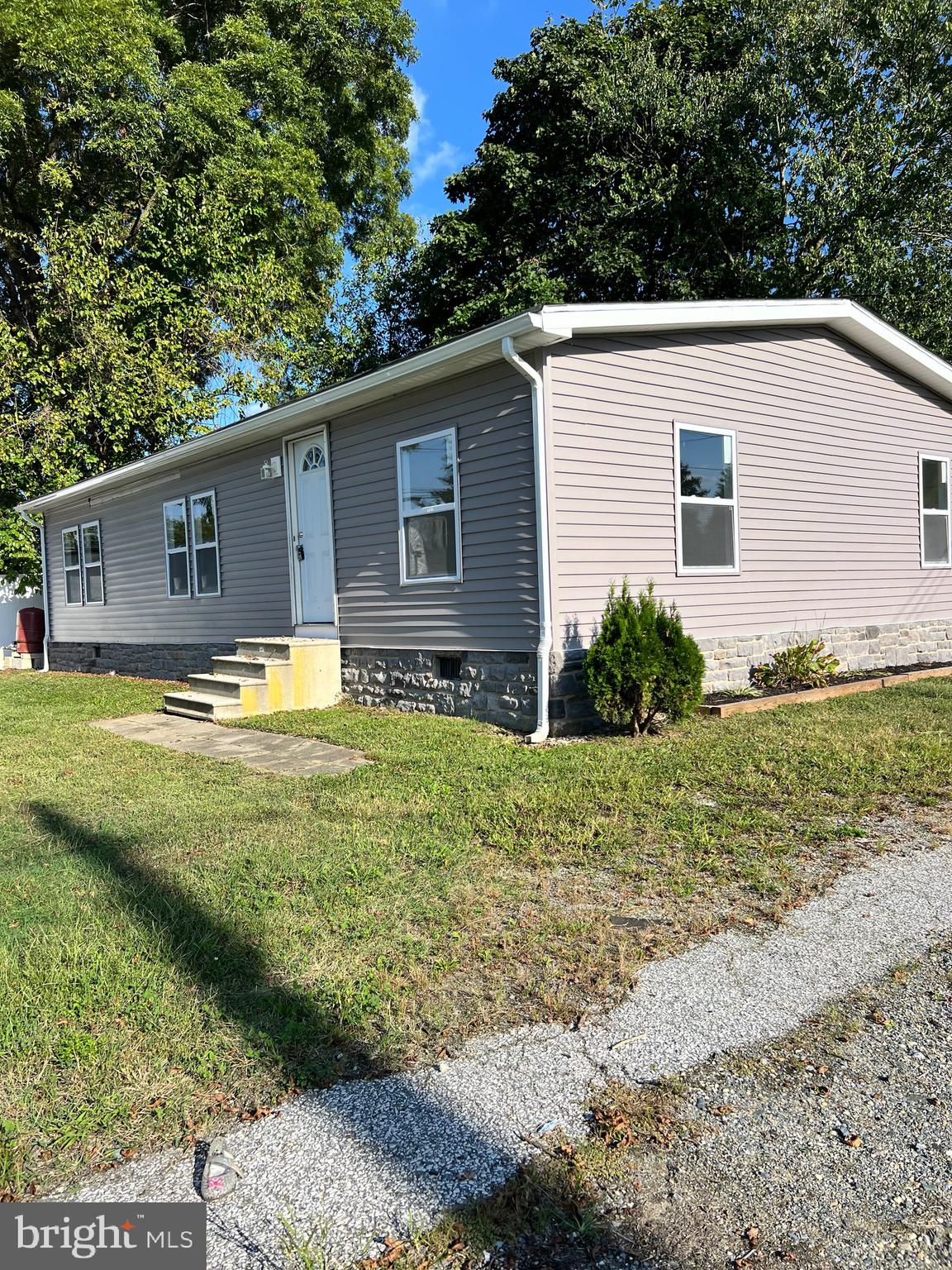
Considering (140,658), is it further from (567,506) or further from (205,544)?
(567,506)

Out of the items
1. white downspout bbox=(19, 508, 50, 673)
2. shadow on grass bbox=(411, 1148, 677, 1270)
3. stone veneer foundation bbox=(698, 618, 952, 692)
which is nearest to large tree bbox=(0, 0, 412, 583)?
white downspout bbox=(19, 508, 50, 673)

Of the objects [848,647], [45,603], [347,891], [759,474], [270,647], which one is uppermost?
[759,474]

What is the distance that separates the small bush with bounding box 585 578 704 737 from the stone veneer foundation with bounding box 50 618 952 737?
32cm

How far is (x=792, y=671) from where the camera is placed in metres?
8.80

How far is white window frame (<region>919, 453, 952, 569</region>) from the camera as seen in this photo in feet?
36.1

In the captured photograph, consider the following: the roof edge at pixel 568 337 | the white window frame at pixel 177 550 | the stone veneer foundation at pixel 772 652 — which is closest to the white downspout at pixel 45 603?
the white window frame at pixel 177 550

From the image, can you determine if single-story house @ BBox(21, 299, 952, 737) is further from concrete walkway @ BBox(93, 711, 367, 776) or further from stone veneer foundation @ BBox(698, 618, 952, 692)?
concrete walkway @ BBox(93, 711, 367, 776)

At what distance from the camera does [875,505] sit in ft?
33.9

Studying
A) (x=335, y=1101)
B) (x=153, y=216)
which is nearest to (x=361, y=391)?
(x=335, y=1101)

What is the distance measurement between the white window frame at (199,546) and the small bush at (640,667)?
6.49 m

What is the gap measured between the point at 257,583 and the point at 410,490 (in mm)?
3224

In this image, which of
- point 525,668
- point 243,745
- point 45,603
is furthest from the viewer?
point 45,603

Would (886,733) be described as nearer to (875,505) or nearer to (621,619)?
(621,619)

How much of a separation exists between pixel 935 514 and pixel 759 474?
3849 mm
